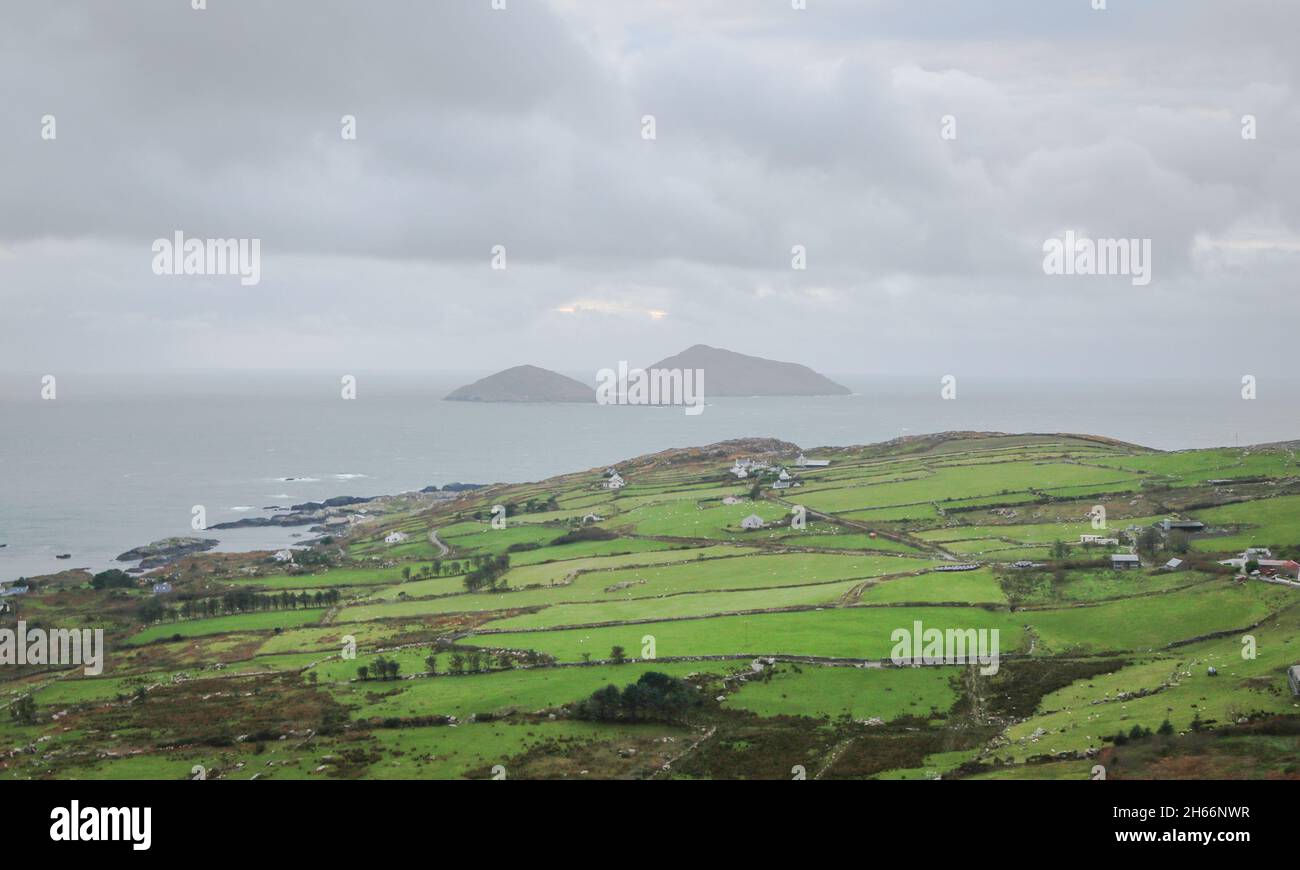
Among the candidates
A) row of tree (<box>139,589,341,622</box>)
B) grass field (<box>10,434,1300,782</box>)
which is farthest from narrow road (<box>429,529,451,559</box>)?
row of tree (<box>139,589,341,622</box>)

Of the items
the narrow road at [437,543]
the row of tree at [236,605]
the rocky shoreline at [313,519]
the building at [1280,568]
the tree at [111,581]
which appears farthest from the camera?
the rocky shoreline at [313,519]

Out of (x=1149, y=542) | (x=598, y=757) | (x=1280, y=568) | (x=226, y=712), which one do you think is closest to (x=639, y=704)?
(x=598, y=757)

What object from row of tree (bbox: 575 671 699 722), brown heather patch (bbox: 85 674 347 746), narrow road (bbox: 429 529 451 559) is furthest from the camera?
narrow road (bbox: 429 529 451 559)

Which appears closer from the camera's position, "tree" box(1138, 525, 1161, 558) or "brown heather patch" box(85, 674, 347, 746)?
"brown heather patch" box(85, 674, 347, 746)

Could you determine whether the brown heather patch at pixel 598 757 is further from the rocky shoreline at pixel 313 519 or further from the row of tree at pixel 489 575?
the rocky shoreline at pixel 313 519

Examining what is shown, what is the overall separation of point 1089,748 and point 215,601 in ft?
164

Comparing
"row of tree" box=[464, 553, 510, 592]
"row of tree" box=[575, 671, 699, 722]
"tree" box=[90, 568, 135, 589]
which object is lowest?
"row of tree" box=[575, 671, 699, 722]

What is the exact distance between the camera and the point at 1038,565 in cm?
4781

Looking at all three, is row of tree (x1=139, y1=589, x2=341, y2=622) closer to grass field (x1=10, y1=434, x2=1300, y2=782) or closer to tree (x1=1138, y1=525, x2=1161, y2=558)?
grass field (x1=10, y1=434, x2=1300, y2=782)

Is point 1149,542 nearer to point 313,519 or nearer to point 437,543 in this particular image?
point 437,543

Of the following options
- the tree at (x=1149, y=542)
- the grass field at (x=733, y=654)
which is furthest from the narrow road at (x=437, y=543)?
the tree at (x=1149, y=542)
